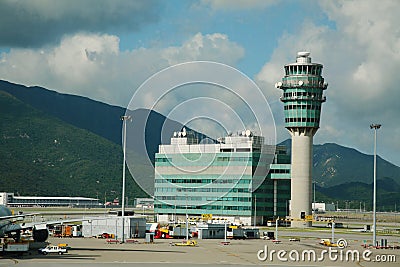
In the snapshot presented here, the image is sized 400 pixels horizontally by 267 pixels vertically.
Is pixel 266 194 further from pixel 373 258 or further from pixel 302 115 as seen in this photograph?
pixel 373 258

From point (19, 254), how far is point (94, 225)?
49.2m

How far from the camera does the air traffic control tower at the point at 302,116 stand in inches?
7357

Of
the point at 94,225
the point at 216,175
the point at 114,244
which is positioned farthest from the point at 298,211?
the point at 114,244

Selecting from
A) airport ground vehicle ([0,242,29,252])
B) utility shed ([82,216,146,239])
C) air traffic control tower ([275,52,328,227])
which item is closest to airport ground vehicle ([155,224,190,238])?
utility shed ([82,216,146,239])

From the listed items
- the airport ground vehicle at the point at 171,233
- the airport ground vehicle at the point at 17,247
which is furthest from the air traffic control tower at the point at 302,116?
the airport ground vehicle at the point at 17,247

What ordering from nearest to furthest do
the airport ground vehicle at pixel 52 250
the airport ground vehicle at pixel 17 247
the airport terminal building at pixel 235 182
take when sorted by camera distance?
1. the airport ground vehicle at pixel 17 247
2. the airport ground vehicle at pixel 52 250
3. the airport terminal building at pixel 235 182

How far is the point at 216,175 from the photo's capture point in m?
192

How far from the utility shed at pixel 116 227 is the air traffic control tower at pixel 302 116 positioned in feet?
235

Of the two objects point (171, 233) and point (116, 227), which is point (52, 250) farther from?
point (171, 233)

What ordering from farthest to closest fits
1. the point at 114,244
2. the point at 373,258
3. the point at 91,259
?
1. the point at 114,244
2. the point at 373,258
3. the point at 91,259

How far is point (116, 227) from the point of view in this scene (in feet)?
403

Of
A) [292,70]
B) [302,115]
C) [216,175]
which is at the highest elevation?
[292,70]

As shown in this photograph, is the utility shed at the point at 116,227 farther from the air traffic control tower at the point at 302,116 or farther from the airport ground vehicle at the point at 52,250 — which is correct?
the air traffic control tower at the point at 302,116

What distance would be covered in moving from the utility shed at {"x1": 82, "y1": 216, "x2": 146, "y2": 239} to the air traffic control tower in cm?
7154
